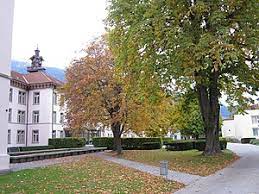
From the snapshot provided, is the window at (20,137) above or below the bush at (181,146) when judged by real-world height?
above

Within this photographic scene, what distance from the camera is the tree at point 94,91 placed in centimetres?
2834

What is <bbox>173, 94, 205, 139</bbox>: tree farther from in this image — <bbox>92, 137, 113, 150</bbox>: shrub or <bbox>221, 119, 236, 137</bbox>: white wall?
<bbox>221, 119, 236, 137</bbox>: white wall

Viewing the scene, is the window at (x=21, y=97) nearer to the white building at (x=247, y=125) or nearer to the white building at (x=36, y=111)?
the white building at (x=36, y=111)

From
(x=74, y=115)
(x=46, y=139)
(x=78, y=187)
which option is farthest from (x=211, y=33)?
(x=46, y=139)

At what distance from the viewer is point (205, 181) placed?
13.8 meters

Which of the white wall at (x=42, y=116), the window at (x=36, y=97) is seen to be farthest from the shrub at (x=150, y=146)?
the window at (x=36, y=97)

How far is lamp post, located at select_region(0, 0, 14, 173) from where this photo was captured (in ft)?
51.5

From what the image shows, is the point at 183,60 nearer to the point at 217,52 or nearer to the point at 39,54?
the point at 217,52

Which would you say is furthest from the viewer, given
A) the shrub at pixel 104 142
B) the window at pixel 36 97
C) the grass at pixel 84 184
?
the window at pixel 36 97

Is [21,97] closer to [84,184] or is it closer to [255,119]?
[84,184]

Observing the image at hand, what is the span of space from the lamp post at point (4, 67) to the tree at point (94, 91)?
469 inches

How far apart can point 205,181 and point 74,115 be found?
17.5 meters

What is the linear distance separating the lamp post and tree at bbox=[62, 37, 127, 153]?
39.1 ft

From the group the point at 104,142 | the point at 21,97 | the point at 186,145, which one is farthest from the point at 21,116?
the point at 186,145
